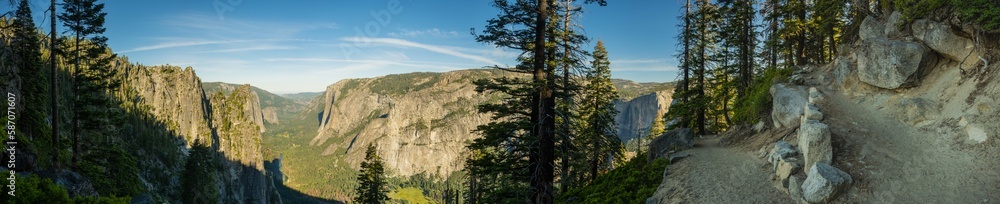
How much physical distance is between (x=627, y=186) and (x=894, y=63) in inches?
406

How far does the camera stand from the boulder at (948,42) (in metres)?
11.8

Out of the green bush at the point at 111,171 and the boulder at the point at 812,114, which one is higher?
the boulder at the point at 812,114

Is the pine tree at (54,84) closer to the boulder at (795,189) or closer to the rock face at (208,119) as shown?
the boulder at (795,189)

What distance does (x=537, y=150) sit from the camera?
10.7m

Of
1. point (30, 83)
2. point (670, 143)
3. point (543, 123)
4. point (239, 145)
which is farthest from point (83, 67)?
point (239, 145)

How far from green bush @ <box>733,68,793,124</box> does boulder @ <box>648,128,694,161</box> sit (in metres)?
2.81

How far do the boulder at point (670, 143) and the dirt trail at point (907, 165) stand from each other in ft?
23.7

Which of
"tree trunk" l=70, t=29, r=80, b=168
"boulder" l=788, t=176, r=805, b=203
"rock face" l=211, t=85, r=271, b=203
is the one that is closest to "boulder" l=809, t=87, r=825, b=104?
"boulder" l=788, t=176, r=805, b=203

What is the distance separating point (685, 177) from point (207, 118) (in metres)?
178

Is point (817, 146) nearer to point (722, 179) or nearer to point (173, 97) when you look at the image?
point (722, 179)

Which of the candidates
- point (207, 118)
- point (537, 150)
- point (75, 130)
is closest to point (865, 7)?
point (537, 150)

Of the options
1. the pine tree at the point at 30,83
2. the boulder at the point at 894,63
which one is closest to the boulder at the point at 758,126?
the boulder at the point at 894,63

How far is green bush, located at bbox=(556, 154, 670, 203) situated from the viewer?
15.7 meters

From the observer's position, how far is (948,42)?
12445 mm
